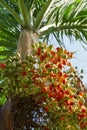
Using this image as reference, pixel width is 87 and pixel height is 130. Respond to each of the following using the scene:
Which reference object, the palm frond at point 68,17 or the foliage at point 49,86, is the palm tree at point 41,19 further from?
the foliage at point 49,86

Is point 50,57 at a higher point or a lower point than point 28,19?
lower

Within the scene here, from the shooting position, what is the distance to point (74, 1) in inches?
204

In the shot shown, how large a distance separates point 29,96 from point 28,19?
1.38 m

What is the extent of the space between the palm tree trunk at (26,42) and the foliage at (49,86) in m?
0.46

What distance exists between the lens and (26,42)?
3.84 meters

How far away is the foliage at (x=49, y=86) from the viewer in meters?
2.90

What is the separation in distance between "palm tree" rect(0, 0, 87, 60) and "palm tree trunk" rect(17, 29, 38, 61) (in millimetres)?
71

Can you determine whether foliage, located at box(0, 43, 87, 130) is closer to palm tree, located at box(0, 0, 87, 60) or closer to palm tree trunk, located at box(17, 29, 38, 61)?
palm tree trunk, located at box(17, 29, 38, 61)

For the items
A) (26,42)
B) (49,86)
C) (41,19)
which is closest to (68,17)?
(41,19)

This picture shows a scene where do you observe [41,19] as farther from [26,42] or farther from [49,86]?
[49,86]

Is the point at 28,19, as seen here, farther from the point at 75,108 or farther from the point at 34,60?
the point at 75,108

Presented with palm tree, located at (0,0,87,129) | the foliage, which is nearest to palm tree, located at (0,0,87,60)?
palm tree, located at (0,0,87,129)

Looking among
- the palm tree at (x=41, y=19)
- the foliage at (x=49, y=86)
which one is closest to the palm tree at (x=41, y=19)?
the palm tree at (x=41, y=19)

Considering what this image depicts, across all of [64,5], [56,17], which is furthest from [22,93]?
[64,5]
